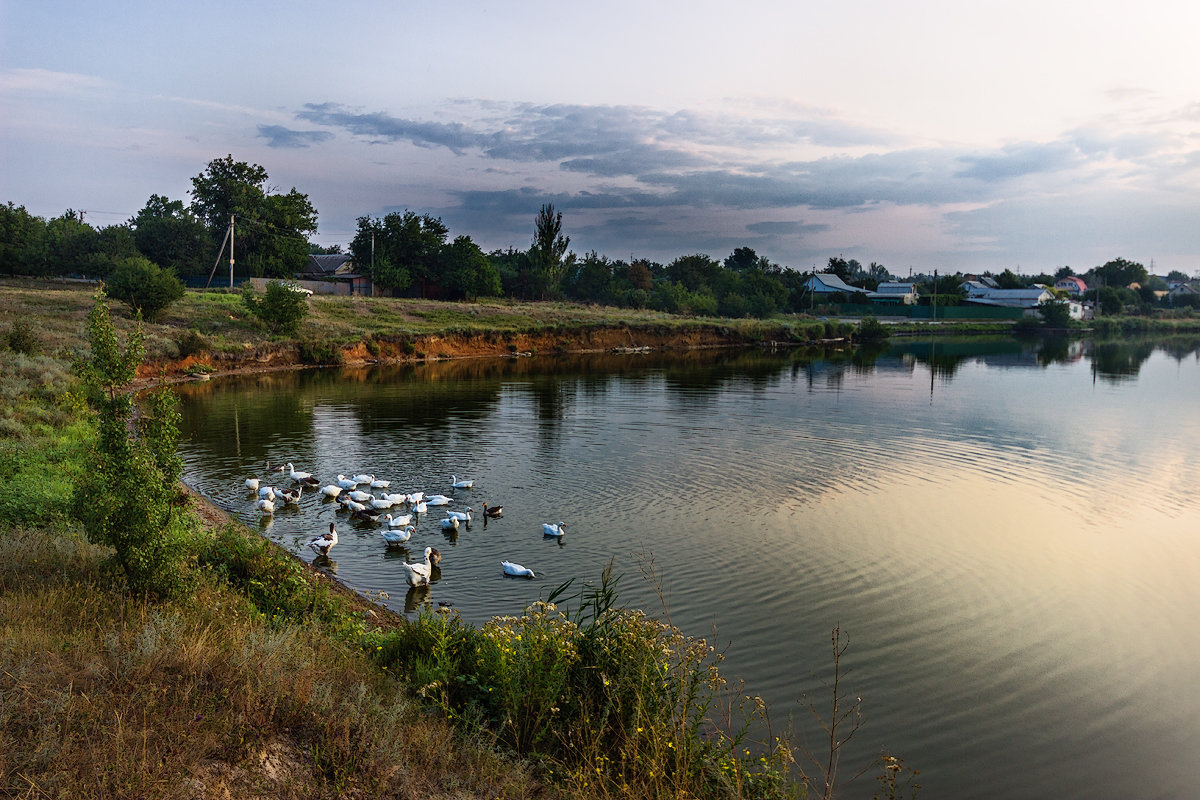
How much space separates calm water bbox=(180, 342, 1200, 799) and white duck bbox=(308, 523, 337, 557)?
0.32m

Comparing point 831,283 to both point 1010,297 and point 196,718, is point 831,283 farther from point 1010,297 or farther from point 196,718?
point 196,718

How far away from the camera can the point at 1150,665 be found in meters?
11.0

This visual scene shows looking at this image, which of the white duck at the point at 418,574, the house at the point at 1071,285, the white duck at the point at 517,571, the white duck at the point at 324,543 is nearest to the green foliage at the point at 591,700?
the white duck at the point at 418,574

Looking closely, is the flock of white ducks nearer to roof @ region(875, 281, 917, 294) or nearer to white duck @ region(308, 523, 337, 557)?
white duck @ region(308, 523, 337, 557)

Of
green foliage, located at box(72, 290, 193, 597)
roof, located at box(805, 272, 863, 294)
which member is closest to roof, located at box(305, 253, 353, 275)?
roof, located at box(805, 272, 863, 294)

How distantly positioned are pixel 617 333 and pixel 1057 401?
3896 cm

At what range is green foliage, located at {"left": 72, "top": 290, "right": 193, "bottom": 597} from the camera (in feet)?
26.3

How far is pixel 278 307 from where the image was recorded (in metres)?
49.7

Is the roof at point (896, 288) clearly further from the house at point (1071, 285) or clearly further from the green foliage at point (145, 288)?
the green foliage at point (145, 288)

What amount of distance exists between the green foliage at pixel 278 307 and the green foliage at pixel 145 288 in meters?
4.17

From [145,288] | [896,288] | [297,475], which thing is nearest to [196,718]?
[297,475]

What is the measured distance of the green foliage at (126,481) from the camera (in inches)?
316

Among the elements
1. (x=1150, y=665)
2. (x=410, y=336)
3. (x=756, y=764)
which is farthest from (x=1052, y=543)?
(x=410, y=336)

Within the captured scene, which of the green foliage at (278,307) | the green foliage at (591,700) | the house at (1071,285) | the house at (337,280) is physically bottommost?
the green foliage at (591,700)
